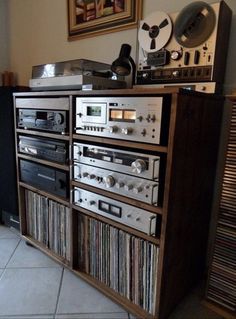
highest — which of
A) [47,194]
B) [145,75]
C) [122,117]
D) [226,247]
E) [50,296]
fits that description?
[145,75]

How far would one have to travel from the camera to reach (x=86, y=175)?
1.18 meters

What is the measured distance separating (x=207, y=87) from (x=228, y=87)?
6.0 inches

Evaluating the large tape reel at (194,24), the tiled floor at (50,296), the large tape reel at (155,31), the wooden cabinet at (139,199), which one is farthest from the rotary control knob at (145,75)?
the tiled floor at (50,296)

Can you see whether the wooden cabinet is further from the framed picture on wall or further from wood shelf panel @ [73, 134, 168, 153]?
the framed picture on wall

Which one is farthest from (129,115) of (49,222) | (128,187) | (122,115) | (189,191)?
(49,222)

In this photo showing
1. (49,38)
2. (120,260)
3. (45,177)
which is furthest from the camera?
(49,38)

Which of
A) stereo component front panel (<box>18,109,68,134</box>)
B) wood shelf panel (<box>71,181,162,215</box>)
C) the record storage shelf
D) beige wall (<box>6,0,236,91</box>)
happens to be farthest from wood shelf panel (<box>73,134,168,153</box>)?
beige wall (<box>6,0,236,91</box>)

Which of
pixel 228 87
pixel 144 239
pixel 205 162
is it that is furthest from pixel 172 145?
pixel 228 87

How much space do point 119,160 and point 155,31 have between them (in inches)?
27.3

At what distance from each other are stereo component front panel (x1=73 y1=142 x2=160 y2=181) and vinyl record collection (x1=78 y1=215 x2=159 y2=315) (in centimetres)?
30

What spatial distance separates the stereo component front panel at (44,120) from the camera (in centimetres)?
124

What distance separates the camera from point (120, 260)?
117 centimetres

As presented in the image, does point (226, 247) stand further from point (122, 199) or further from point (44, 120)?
point (44, 120)

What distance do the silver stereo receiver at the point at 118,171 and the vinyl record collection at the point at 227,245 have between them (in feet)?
1.17
